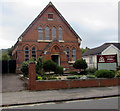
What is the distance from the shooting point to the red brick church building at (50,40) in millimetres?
28703

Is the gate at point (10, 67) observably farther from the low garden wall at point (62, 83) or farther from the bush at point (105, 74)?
the bush at point (105, 74)

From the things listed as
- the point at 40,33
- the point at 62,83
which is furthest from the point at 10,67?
the point at 62,83

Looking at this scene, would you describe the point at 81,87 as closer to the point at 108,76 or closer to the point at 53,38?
the point at 108,76

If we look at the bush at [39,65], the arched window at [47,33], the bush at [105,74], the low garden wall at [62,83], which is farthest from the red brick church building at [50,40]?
the low garden wall at [62,83]

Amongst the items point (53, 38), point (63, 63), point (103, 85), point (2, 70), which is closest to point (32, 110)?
point (103, 85)

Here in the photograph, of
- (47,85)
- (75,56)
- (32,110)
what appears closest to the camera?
(32,110)

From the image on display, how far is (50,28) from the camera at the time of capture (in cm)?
→ 3022

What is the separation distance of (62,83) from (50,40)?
16.6 metres

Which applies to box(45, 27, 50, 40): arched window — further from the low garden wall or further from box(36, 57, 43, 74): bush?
the low garden wall

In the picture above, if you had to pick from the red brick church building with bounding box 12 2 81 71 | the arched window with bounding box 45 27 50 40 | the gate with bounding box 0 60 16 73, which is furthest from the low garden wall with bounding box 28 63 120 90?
the gate with bounding box 0 60 16 73

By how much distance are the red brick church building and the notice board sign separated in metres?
→ 12.1

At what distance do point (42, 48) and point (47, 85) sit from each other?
16485 mm

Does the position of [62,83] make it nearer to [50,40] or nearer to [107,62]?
[107,62]

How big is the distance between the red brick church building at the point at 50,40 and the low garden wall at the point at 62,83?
1376cm
